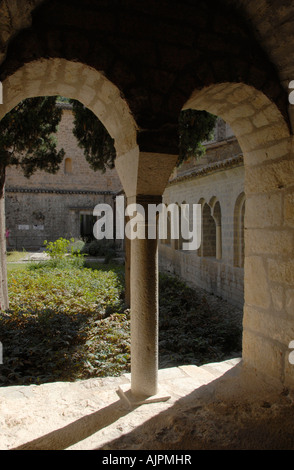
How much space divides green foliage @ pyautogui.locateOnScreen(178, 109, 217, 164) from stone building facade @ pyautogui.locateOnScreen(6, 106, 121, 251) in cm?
1386

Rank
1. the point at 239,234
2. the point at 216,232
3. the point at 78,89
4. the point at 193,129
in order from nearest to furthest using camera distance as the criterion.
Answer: the point at 78,89
the point at 193,129
the point at 239,234
the point at 216,232

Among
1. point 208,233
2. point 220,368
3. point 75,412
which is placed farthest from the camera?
point 208,233

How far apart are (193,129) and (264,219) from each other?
163 inches

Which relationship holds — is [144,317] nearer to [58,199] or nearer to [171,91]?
[171,91]

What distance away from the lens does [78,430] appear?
1913mm

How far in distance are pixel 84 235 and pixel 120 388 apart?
18141 mm

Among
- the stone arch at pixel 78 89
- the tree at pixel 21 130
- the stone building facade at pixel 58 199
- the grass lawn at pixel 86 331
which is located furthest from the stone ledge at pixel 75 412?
the stone building facade at pixel 58 199

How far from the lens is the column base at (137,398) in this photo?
2.15 meters

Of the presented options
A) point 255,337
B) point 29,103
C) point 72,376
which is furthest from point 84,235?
point 255,337

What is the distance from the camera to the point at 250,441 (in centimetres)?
180

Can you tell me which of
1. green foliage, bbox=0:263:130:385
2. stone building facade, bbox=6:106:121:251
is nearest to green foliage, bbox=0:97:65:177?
green foliage, bbox=0:263:130:385

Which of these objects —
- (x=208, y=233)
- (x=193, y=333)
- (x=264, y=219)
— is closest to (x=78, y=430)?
(x=264, y=219)

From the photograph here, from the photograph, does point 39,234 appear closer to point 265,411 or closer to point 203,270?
point 203,270

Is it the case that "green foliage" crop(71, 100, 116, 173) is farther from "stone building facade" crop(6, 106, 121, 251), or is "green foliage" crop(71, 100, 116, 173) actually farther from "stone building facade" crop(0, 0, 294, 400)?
"stone building facade" crop(6, 106, 121, 251)
